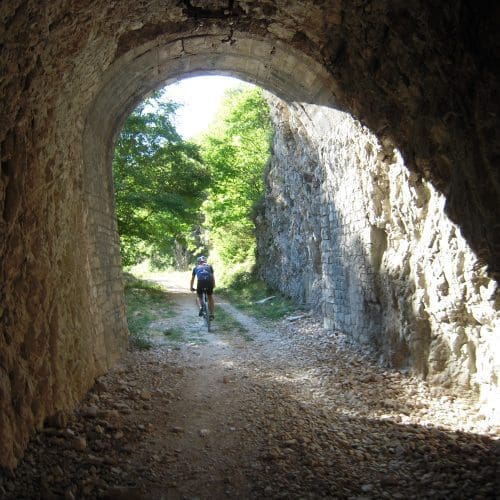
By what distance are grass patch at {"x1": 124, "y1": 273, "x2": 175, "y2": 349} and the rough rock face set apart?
3776mm

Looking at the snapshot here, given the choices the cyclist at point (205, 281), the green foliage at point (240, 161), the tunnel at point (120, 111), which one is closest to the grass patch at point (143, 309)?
the tunnel at point (120, 111)

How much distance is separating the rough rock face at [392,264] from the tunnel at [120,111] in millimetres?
168

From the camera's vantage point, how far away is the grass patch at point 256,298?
442 inches

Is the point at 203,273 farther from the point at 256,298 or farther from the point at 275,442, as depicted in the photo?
the point at 275,442

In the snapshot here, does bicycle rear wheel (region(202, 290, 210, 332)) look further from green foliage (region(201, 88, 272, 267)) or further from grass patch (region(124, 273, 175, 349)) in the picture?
green foliage (region(201, 88, 272, 267))

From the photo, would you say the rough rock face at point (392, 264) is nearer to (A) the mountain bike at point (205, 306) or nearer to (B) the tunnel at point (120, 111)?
(B) the tunnel at point (120, 111)

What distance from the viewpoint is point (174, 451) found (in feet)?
11.7

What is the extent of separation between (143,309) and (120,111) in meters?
6.51

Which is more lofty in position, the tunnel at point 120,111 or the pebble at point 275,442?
the tunnel at point 120,111

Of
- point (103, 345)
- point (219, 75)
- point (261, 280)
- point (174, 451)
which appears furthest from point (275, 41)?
point (261, 280)

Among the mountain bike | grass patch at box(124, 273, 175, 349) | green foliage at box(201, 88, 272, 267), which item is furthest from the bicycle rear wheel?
green foliage at box(201, 88, 272, 267)

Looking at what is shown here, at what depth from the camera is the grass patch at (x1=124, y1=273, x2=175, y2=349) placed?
771cm

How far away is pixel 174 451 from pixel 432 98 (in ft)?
13.4

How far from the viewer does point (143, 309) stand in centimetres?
1162
